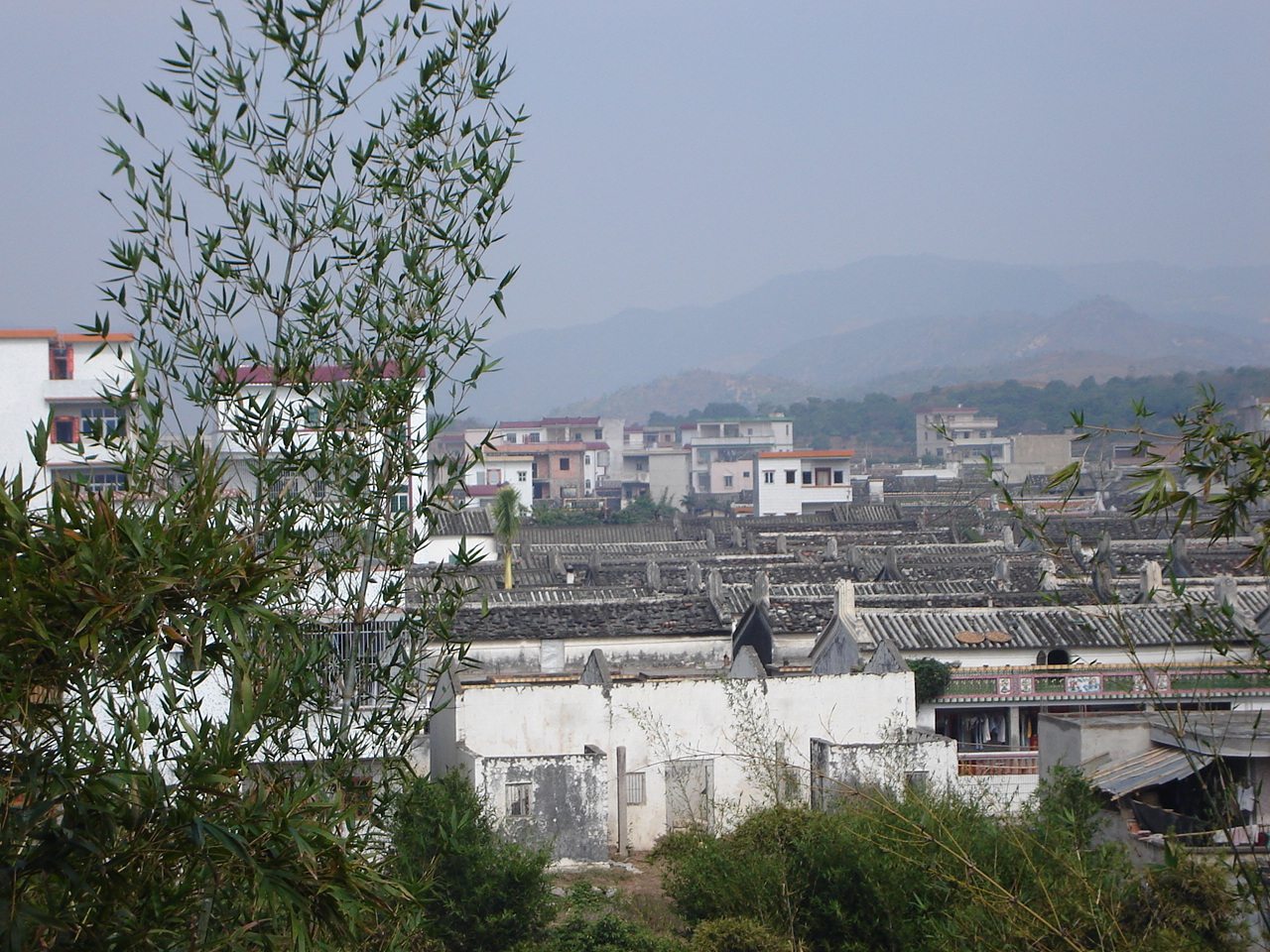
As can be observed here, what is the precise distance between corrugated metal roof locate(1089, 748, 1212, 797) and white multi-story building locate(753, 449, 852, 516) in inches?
1788

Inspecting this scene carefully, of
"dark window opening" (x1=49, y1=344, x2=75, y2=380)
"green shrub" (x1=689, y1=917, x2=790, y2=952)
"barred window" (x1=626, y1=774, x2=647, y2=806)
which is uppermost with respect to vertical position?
"dark window opening" (x1=49, y1=344, x2=75, y2=380)

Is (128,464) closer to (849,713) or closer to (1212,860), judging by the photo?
(1212,860)

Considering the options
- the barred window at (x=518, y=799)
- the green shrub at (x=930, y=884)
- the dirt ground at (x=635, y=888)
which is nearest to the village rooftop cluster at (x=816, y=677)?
the barred window at (x=518, y=799)

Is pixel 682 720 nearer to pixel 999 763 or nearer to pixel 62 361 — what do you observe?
pixel 999 763

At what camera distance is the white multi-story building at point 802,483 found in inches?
2266

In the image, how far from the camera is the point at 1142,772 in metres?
11.5

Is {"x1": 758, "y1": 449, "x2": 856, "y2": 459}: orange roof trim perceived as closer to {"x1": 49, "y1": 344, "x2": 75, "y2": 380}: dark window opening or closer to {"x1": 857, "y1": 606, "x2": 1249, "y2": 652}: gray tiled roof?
{"x1": 49, "y1": 344, "x2": 75, "y2": 380}: dark window opening

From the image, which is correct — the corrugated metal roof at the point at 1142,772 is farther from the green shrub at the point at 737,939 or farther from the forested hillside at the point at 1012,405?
the forested hillside at the point at 1012,405

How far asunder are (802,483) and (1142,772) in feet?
154

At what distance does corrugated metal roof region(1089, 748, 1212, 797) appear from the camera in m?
11.2

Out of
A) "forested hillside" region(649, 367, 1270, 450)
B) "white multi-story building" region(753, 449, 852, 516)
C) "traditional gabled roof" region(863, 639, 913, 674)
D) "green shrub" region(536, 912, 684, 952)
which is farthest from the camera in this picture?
"forested hillside" region(649, 367, 1270, 450)

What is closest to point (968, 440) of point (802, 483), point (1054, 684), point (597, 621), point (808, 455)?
point (808, 455)

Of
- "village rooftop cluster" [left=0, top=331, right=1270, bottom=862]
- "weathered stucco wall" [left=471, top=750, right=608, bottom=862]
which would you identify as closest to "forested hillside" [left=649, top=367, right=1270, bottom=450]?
"village rooftop cluster" [left=0, top=331, right=1270, bottom=862]

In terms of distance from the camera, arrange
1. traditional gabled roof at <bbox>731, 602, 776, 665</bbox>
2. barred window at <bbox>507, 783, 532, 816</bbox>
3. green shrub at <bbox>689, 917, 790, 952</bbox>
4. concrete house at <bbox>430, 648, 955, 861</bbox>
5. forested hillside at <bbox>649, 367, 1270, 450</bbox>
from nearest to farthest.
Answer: green shrub at <bbox>689, 917, 790, 952</bbox> < barred window at <bbox>507, 783, 532, 816</bbox> < concrete house at <bbox>430, 648, 955, 861</bbox> < traditional gabled roof at <bbox>731, 602, 776, 665</bbox> < forested hillside at <bbox>649, 367, 1270, 450</bbox>
